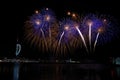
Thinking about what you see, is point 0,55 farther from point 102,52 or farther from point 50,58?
point 102,52

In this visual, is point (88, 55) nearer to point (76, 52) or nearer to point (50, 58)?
point (76, 52)

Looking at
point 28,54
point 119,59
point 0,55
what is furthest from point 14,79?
point 0,55

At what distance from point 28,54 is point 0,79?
159 feet

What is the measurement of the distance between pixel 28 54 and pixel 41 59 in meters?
6.97

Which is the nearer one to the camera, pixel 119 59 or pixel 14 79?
pixel 14 79

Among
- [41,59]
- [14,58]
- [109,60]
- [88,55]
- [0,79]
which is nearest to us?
[0,79]

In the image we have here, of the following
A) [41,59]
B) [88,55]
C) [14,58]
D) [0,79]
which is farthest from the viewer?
[14,58]

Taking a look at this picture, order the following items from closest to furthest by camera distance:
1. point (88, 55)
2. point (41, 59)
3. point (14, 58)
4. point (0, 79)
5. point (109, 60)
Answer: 1. point (0, 79)
2. point (88, 55)
3. point (109, 60)
4. point (41, 59)
5. point (14, 58)

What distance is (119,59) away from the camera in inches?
2709

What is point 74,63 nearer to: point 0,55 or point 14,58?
point 14,58

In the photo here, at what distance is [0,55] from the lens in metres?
91.4

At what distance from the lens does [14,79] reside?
122ft

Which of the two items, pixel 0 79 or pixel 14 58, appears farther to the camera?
pixel 14 58

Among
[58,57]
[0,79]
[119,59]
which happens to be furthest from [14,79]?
[119,59]
